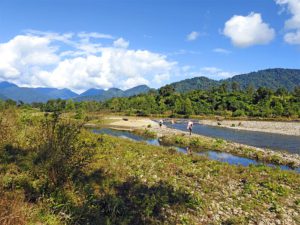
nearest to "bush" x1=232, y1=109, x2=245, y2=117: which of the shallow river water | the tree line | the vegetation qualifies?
the tree line

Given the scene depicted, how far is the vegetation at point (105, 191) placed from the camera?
10719 millimetres

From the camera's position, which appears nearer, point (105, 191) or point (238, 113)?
point (105, 191)

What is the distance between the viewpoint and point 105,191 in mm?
13609

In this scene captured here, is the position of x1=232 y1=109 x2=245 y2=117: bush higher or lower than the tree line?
lower

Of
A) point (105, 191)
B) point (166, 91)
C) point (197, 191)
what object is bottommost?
point (197, 191)

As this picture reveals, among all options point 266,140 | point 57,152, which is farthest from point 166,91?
point 57,152

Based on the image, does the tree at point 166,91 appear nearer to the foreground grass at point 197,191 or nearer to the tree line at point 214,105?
the tree line at point 214,105

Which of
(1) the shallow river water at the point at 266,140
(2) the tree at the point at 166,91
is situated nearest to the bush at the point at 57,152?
(1) the shallow river water at the point at 266,140

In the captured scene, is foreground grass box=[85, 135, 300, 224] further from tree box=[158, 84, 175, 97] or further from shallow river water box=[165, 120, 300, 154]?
tree box=[158, 84, 175, 97]

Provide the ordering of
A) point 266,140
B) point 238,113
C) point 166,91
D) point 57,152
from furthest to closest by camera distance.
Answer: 1. point 166,91
2. point 238,113
3. point 266,140
4. point 57,152

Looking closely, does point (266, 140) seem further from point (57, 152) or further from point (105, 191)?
point (57, 152)

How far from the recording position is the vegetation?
10.7m

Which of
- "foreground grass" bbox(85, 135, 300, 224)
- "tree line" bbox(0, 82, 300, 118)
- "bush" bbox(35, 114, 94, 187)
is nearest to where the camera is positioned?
"bush" bbox(35, 114, 94, 187)

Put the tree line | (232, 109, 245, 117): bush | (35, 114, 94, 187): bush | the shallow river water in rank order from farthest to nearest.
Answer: (232, 109, 245, 117): bush, the tree line, the shallow river water, (35, 114, 94, 187): bush
